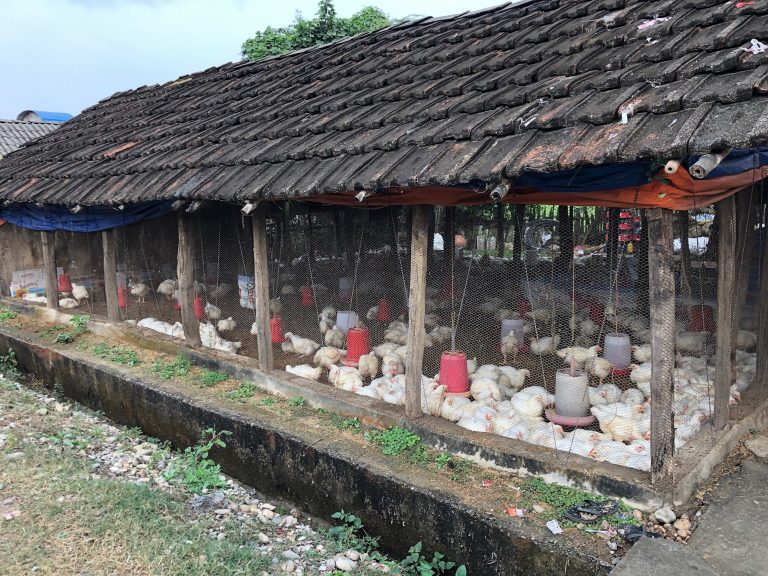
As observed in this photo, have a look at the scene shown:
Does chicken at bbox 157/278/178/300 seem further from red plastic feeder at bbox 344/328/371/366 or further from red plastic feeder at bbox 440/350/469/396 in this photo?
red plastic feeder at bbox 440/350/469/396

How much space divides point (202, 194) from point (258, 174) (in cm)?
69

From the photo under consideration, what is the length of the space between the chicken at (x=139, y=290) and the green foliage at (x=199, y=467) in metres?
4.92

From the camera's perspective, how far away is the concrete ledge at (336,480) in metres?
3.84

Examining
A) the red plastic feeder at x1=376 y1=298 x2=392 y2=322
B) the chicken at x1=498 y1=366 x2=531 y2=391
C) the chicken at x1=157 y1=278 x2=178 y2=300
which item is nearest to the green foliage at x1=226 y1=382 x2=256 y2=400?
the red plastic feeder at x1=376 y1=298 x2=392 y2=322

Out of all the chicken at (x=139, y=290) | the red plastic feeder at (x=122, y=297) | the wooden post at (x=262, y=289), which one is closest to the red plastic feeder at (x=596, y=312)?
the wooden post at (x=262, y=289)

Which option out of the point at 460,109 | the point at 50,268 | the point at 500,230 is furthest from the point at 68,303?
the point at 460,109

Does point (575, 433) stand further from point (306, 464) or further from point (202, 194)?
point (202, 194)

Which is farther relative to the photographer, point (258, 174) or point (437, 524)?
point (258, 174)

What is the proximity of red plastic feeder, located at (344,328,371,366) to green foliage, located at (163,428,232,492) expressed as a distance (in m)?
1.71

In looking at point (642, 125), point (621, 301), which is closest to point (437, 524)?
point (642, 125)

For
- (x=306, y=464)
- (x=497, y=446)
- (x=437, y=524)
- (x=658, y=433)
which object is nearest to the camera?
(x=658, y=433)

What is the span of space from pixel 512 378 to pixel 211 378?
381 centimetres

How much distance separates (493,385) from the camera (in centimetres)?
568

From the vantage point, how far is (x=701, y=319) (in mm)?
6379
